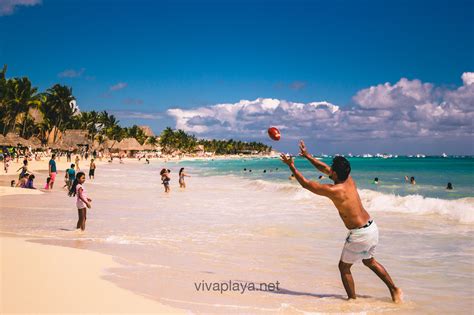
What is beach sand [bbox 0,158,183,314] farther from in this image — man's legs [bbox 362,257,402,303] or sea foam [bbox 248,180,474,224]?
sea foam [bbox 248,180,474,224]

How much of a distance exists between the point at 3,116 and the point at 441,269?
64216 mm

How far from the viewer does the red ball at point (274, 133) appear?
502 centimetres

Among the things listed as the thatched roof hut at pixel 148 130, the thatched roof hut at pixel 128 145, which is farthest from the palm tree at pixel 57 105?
the thatched roof hut at pixel 148 130

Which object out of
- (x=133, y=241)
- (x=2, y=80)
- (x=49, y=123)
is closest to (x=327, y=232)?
(x=133, y=241)

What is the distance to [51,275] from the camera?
575cm

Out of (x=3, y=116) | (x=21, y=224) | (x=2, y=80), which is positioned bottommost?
(x=21, y=224)

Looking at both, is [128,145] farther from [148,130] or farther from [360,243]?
[360,243]

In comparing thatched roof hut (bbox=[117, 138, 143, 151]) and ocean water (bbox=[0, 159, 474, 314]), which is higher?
thatched roof hut (bbox=[117, 138, 143, 151])

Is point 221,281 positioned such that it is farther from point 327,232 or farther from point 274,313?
point 327,232

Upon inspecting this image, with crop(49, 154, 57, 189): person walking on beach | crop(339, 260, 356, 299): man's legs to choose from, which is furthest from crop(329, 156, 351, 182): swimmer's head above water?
crop(49, 154, 57, 189): person walking on beach

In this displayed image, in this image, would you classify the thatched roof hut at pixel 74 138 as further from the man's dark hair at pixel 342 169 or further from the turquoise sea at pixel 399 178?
the man's dark hair at pixel 342 169

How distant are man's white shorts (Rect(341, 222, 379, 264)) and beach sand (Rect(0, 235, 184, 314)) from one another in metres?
2.14

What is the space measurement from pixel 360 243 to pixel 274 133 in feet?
5.46

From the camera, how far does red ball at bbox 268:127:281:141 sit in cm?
502
